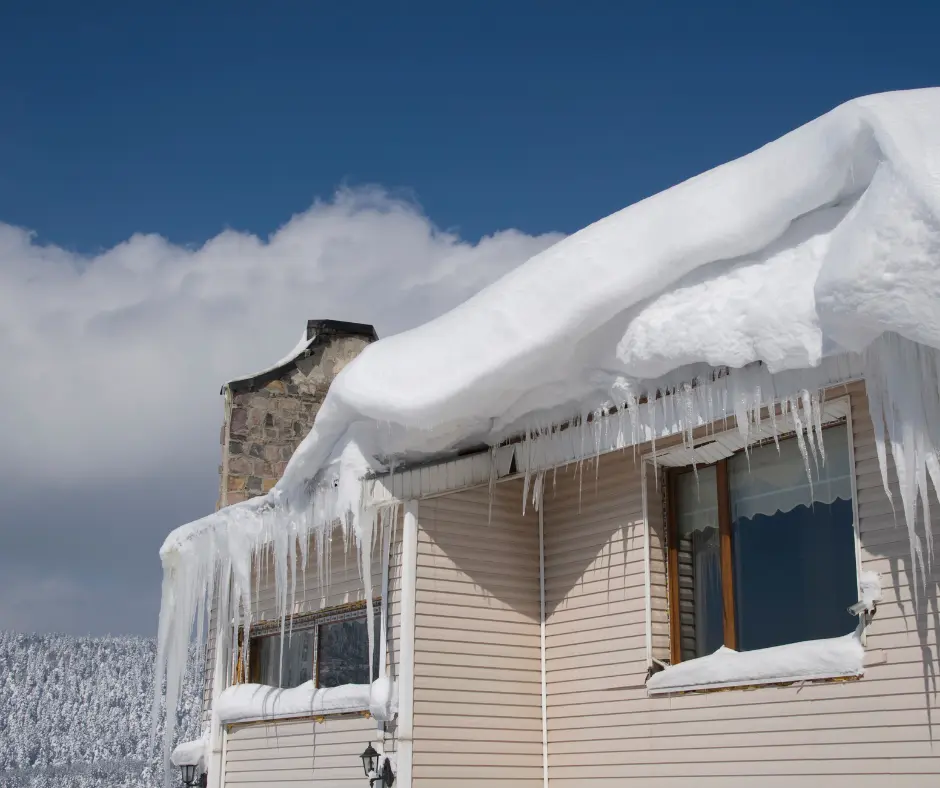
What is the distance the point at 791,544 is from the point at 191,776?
6.90 meters

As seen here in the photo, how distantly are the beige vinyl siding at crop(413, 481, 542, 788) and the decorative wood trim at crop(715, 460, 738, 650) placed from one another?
1.61 m

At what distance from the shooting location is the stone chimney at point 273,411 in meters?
12.9

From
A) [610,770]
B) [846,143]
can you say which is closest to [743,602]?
[610,770]

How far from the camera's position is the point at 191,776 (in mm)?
11070

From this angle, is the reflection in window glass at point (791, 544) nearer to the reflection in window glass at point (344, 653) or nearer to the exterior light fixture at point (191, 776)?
the reflection in window glass at point (344, 653)

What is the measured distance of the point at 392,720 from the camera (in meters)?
7.71

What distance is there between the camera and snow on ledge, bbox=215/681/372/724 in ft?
27.9

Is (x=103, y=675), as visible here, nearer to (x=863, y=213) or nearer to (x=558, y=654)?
(x=558, y=654)

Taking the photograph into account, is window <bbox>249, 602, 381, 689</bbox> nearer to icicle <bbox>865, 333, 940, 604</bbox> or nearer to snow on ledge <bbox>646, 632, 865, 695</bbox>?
snow on ledge <bbox>646, 632, 865, 695</bbox>

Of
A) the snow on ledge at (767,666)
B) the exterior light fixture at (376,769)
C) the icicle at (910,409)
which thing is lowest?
the exterior light fixture at (376,769)

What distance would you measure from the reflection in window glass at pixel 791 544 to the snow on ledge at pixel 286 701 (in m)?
2.79

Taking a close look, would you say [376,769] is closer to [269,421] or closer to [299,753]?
[299,753]

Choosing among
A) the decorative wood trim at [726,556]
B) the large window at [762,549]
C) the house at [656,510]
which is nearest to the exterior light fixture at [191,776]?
the house at [656,510]

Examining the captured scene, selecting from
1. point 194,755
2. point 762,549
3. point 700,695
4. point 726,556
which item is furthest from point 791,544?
point 194,755
